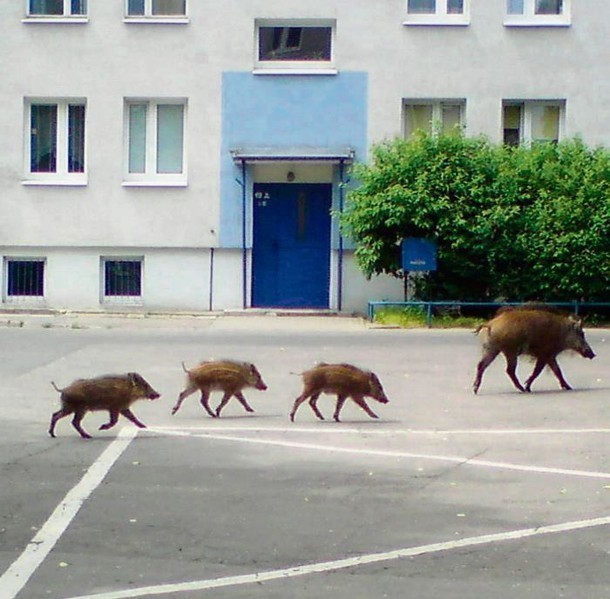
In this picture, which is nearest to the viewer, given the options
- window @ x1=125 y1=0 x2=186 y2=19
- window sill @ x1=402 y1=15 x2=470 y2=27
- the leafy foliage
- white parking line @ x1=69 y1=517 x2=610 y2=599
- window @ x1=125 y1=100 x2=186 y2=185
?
white parking line @ x1=69 y1=517 x2=610 y2=599

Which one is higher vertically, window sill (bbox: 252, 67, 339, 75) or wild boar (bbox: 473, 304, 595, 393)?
window sill (bbox: 252, 67, 339, 75)

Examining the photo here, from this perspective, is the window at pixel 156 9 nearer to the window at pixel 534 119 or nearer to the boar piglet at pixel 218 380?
the window at pixel 534 119

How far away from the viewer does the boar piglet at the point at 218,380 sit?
14367 mm

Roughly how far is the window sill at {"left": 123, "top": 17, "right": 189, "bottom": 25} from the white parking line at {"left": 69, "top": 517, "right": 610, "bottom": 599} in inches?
843

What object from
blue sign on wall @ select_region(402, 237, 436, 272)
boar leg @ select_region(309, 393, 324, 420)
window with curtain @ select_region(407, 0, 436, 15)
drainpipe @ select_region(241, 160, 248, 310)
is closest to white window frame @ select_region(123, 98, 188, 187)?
drainpipe @ select_region(241, 160, 248, 310)

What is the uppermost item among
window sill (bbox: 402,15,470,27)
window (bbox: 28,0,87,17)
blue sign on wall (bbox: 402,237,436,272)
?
window (bbox: 28,0,87,17)

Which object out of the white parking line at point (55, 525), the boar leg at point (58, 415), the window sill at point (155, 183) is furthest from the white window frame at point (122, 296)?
the white parking line at point (55, 525)

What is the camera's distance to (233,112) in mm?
29312

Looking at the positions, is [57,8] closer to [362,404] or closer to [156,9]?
[156,9]

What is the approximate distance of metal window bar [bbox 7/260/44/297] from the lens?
98.4ft

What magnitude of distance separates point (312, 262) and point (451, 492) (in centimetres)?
1965

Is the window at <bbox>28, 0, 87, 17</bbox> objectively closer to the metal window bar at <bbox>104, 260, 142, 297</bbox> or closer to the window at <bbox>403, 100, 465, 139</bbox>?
the metal window bar at <bbox>104, 260, 142, 297</bbox>

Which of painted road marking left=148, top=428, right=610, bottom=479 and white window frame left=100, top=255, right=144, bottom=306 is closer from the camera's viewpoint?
painted road marking left=148, top=428, right=610, bottom=479

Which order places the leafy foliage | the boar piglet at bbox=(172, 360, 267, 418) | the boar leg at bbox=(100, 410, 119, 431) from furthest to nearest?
the leafy foliage, the boar piglet at bbox=(172, 360, 267, 418), the boar leg at bbox=(100, 410, 119, 431)
